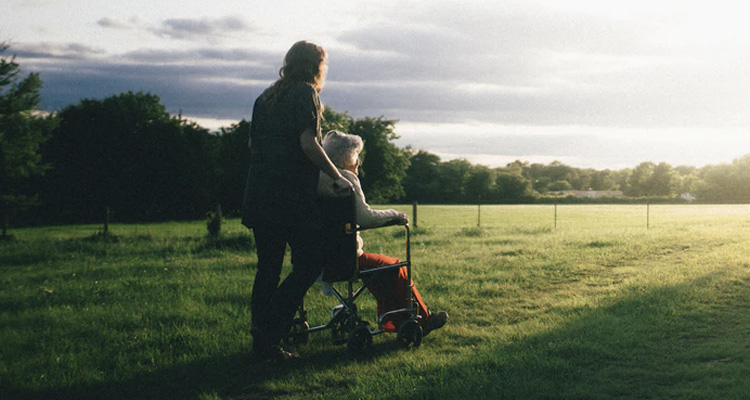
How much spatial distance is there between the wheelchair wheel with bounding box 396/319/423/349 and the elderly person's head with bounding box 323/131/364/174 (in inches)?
53.3

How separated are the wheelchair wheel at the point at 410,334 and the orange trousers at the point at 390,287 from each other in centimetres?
16

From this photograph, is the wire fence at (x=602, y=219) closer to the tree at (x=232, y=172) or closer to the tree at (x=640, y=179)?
the tree at (x=232, y=172)

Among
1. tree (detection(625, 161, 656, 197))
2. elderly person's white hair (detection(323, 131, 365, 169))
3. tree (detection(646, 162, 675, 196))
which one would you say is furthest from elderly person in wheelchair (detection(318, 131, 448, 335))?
tree (detection(625, 161, 656, 197))

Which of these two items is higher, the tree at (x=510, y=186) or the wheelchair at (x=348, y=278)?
the tree at (x=510, y=186)

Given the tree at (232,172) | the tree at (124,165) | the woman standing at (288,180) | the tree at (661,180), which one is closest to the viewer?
the woman standing at (288,180)

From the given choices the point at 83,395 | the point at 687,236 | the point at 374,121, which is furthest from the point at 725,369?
the point at 374,121

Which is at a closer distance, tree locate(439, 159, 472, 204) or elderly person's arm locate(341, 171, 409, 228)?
elderly person's arm locate(341, 171, 409, 228)

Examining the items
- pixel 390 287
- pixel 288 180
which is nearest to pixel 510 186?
pixel 390 287

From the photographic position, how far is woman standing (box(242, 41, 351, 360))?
388 centimetres

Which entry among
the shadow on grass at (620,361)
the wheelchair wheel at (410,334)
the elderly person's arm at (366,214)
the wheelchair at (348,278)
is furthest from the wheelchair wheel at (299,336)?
the shadow on grass at (620,361)

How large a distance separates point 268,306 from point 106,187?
27.4m

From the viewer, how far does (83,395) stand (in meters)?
3.52

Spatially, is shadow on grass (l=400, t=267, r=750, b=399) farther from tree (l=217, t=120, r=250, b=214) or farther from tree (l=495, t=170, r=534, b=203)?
tree (l=495, t=170, r=534, b=203)

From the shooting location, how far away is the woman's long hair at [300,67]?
395 centimetres
